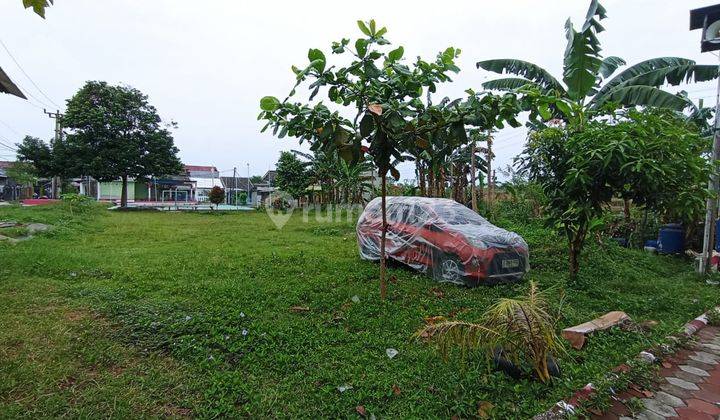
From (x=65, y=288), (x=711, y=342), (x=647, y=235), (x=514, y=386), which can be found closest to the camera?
(x=514, y=386)

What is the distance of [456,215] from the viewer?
591 cm

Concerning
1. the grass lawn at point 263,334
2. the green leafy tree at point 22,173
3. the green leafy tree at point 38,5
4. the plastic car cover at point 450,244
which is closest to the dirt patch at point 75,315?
the grass lawn at point 263,334

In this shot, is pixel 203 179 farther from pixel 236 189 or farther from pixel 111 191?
pixel 111 191

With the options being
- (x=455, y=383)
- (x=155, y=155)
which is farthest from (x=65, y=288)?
(x=155, y=155)

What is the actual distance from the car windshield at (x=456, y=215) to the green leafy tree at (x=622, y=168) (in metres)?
1.18

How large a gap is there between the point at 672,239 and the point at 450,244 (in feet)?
21.8

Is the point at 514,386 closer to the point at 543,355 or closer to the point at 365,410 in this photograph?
the point at 543,355

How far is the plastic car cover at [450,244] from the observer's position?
5.17 metres

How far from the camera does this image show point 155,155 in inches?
815

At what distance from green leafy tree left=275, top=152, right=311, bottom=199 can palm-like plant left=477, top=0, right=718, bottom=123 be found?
50.1ft

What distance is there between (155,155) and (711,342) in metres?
23.2

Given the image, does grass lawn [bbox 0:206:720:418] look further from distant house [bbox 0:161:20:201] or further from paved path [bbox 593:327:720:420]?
distant house [bbox 0:161:20:201]

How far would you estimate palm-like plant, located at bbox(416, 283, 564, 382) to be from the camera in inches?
98.1

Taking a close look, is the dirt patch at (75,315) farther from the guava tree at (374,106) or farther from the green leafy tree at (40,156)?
the green leafy tree at (40,156)
